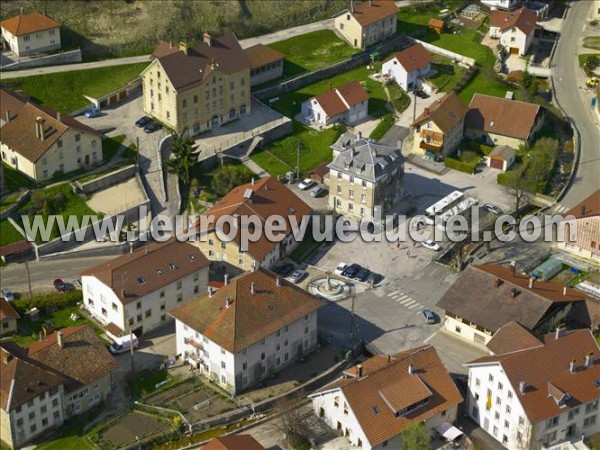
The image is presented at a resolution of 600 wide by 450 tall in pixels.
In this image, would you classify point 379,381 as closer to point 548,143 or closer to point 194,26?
point 548,143

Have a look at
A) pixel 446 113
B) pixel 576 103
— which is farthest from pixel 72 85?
pixel 576 103

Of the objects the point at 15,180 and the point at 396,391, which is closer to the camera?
the point at 396,391

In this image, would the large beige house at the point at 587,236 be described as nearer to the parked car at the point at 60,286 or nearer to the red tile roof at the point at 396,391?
the red tile roof at the point at 396,391

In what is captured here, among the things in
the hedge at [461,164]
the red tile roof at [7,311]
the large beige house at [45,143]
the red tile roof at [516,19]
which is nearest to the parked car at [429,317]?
the hedge at [461,164]

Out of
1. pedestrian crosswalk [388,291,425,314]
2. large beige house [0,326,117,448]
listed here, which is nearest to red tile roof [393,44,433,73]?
pedestrian crosswalk [388,291,425,314]

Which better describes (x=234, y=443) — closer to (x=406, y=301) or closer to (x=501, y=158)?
(x=406, y=301)
